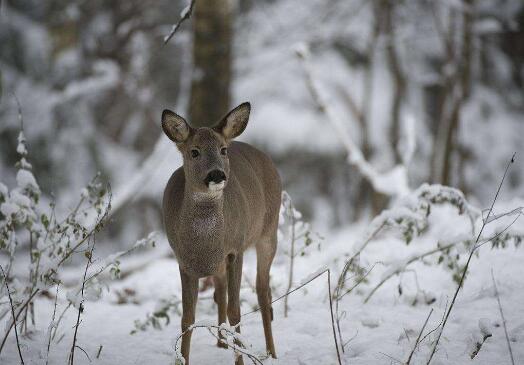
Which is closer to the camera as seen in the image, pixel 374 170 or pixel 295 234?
pixel 295 234

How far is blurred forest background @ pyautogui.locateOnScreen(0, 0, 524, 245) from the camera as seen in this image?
1002 cm

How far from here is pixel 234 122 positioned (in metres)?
3.20

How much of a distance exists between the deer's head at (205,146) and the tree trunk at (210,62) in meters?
2.57

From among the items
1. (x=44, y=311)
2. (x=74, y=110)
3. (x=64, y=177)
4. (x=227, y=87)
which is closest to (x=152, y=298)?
(x=44, y=311)

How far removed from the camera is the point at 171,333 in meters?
4.04

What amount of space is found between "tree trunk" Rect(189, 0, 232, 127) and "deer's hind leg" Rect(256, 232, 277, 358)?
2261 millimetres

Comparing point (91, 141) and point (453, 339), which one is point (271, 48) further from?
point (453, 339)

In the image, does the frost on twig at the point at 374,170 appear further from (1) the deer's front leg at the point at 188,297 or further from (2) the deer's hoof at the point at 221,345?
(1) the deer's front leg at the point at 188,297

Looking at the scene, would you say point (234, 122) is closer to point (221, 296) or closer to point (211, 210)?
point (211, 210)

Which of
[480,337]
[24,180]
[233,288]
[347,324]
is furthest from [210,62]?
[480,337]

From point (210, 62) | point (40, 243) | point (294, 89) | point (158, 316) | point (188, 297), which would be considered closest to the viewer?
point (188, 297)

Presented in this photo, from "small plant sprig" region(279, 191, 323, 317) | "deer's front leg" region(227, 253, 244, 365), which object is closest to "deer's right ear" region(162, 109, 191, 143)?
"deer's front leg" region(227, 253, 244, 365)

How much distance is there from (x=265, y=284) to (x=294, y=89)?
975 centimetres

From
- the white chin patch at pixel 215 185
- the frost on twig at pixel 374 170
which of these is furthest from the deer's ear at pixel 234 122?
the frost on twig at pixel 374 170
